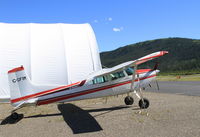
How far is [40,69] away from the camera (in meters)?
12.7

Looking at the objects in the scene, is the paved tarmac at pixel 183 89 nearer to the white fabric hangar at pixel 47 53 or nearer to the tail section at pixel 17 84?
the white fabric hangar at pixel 47 53

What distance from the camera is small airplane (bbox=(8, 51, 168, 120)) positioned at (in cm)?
913

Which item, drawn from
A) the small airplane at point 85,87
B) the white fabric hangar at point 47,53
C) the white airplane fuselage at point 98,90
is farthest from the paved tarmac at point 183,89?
the white fabric hangar at point 47,53

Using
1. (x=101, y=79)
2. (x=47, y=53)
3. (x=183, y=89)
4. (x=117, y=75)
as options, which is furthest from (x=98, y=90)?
(x=183, y=89)

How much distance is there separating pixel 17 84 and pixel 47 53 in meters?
4.54

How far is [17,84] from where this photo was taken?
30.0 feet

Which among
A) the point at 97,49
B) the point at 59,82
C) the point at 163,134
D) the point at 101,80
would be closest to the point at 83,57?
the point at 97,49

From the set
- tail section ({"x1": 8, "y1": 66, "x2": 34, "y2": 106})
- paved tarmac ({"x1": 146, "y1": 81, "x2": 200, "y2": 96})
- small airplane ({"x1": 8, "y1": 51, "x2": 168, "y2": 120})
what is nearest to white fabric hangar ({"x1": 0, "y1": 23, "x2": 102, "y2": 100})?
small airplane ({"x1": 8, "y1": 51, "x2": 168, "y2": 120})

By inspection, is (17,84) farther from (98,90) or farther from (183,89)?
(183,89)

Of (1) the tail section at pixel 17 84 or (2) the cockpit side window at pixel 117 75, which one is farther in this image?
(2) the cockpit side window at pixel 117 75

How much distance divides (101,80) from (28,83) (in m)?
3.75

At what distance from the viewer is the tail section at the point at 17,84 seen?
9.02 meters

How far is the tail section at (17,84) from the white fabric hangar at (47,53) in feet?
10.1

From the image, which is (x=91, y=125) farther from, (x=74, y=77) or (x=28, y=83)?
(x=74, y=77)
